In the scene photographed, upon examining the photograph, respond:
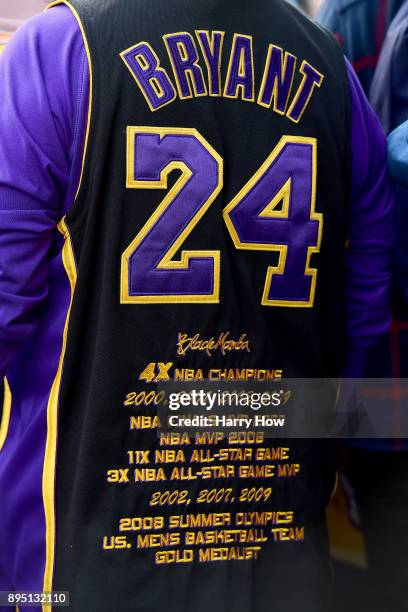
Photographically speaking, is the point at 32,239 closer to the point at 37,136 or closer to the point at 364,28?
the point at 37,136

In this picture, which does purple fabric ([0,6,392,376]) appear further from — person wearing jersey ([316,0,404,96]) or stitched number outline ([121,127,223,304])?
person wearing jersey ([316,0,404,96])

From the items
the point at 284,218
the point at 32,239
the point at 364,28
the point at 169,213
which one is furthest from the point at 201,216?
the point at 364,28

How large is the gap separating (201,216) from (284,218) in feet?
0.54

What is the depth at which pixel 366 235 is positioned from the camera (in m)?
1.62

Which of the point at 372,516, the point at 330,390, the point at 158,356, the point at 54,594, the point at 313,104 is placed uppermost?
the point at 313,104

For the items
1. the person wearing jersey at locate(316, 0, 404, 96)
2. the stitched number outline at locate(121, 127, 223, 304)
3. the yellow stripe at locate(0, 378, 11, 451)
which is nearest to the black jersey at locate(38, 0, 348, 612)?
the stitched number outline at locate(121, 127, 223, 304)

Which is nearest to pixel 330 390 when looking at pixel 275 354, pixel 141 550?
pixel 275 354

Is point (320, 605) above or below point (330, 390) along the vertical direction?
below

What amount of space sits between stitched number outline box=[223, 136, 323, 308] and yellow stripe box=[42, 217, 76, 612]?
0.96 feet

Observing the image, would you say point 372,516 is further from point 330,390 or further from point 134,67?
point 134,67

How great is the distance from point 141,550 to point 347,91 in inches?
37.5

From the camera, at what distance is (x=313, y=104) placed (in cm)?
143

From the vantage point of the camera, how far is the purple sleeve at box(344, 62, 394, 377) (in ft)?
5.03

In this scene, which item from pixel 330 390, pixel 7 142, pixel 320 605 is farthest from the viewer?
pixel 330 390
